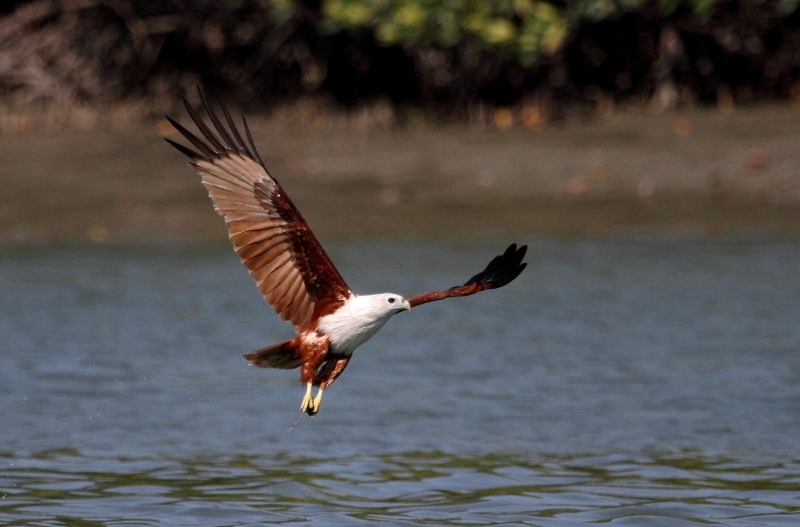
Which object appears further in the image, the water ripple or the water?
the water

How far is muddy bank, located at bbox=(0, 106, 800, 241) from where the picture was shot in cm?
1340

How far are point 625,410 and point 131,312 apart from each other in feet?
14.9

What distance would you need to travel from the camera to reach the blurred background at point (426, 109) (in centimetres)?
1364

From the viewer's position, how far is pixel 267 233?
6.23 m

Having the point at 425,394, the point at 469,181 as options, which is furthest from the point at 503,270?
the point at 469,181

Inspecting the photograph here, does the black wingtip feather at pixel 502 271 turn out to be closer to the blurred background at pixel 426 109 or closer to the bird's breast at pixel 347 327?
the bird's breast at pixel 347 327

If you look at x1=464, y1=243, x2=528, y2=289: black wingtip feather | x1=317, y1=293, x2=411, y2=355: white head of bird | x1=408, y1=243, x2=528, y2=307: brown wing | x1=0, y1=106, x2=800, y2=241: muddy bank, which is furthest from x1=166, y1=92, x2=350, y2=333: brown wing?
x1=0, y1=106, x2=800, y2=241: muddy bank

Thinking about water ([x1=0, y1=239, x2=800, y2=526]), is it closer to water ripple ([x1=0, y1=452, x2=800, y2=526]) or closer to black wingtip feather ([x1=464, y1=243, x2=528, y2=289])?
water ripple ([x1=0, y1=452, x2=800, y2=526])

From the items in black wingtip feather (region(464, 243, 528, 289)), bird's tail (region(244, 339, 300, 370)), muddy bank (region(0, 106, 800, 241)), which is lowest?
bird's tail (region(244, 339, 300, 370))

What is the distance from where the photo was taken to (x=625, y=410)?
842 cm

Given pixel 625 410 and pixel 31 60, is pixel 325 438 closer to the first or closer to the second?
pixel 625 410

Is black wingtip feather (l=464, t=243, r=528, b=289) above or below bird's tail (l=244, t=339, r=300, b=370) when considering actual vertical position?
above

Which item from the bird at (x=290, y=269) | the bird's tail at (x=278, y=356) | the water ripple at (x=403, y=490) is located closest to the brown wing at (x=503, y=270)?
the bird at (x=290, y=269)

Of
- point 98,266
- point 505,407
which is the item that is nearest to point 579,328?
point 505,407
